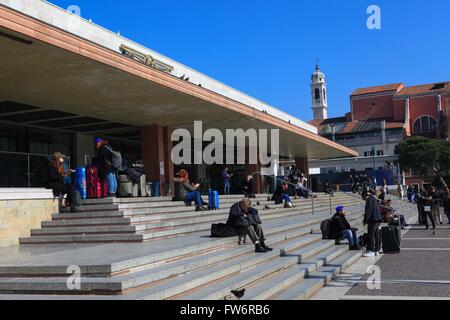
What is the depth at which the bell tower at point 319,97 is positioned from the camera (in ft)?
447

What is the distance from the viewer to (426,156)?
248ft

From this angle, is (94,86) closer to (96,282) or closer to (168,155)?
(168,155)

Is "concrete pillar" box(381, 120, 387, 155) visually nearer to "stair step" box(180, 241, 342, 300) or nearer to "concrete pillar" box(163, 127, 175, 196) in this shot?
"concrete pillar" box(163, 127, 175, 196)

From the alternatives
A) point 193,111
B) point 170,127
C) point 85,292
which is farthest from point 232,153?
point 85,292

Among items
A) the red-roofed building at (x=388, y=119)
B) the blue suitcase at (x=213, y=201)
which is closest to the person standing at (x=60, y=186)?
the blue suitcase at (x=213, y=201)

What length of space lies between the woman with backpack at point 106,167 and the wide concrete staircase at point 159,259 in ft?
1.60

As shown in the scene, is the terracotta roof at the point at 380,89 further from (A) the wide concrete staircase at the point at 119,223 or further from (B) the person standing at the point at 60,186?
(B) the person standing at the point at 60,186

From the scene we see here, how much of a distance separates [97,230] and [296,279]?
173 inches

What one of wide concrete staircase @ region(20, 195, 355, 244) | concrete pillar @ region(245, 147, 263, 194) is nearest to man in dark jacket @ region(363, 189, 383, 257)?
wide concrete staircase @ region(20, 195, 355, 244)

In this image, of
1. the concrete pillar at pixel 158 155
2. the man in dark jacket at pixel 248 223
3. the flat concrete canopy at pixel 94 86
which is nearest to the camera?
the man in dark jacket at pixel 248 223

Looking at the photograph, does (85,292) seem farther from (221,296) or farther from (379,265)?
(379,265)

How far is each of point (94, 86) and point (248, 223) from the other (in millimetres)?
7315

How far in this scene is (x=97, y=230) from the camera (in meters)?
11.1
